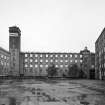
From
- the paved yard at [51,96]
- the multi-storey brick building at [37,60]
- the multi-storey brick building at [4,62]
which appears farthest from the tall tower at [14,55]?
the paved yard at [51,96]

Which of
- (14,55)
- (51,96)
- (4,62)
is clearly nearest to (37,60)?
(14,55)

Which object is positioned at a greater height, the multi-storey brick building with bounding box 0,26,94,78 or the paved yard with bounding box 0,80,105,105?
the multi-storey brick building with bounding box 0,26,94,78

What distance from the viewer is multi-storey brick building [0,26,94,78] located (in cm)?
7775

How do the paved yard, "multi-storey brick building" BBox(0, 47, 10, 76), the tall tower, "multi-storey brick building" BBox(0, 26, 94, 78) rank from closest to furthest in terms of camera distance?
1. the paved yard
2. "multi-storey brick building" BBox(0, 47, 10, 76)
3. the tall tower
4. "multi-storey brick building" BBox(0, 26, 94, 78)

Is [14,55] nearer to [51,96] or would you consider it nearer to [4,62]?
[4,62]

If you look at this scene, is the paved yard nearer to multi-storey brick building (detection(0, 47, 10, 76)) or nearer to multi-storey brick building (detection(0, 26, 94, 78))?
multi-storey brick building (detection(0, 47, 10, 76))

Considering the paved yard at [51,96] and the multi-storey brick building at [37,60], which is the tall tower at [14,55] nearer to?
the multi-storey brick building at [37,60]

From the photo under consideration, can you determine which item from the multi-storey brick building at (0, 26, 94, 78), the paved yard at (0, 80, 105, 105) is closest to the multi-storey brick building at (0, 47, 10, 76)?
the multi-storey brick building at (0, 26, 94, 78)

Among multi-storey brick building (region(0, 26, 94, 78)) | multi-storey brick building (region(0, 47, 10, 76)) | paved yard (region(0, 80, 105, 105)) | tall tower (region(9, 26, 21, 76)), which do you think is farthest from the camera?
multi-storey brick building (region(0, 26, 94, 78))

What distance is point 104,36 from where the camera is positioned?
143ft

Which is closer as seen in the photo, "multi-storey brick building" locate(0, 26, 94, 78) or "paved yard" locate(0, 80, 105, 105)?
"paved yard" locate(0, 80, 105, 105)

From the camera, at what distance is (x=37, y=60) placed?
264ft

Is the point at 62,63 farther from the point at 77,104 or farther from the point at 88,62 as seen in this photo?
the point at 77,104

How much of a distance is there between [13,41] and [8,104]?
240 ft
